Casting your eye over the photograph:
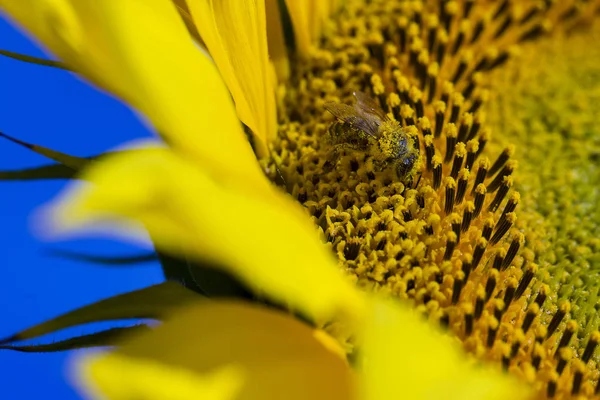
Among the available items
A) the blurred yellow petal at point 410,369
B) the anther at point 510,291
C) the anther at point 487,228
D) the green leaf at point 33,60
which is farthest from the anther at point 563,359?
the green leaf at point 33,60

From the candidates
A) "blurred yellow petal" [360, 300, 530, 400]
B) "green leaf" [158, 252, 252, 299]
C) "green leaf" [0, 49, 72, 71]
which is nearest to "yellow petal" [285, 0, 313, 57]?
"green leaf" [0, 49, 72, 71]

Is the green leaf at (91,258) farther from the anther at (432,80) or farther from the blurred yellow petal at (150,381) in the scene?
the anther at (432,80)

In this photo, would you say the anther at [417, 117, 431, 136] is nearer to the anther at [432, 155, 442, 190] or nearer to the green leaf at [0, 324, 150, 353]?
the anther at [432, 155, 442, 190]

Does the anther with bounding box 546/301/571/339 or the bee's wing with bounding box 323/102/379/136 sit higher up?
the bee's wing with bounding box 323/102/379/136

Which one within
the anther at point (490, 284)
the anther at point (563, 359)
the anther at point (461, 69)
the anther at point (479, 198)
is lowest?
the anther at point (563, 359)

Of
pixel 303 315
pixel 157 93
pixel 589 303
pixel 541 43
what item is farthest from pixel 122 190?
pixel 541 43

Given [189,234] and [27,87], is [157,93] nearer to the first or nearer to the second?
[189,234]

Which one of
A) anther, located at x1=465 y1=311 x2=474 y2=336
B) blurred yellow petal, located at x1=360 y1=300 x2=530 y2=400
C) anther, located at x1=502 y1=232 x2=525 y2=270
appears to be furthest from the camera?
anther, located at x1=502 y1=232 x2=525 y2=270

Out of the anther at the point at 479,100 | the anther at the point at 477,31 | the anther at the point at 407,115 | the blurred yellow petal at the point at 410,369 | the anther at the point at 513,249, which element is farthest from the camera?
the anther at the point at 477,31
